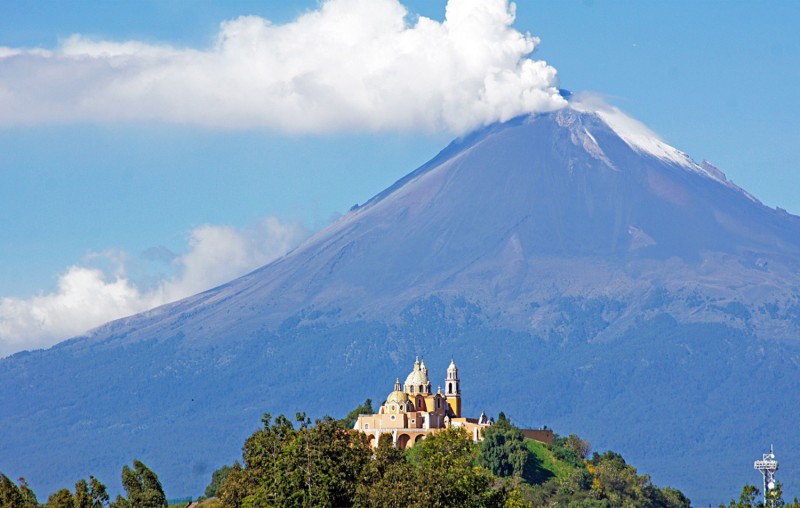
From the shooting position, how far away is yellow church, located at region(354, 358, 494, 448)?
128 metres

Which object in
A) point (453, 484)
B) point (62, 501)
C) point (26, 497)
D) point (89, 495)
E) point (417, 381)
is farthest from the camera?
point (417, 381)

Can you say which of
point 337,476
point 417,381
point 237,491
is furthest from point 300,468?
point 417,381

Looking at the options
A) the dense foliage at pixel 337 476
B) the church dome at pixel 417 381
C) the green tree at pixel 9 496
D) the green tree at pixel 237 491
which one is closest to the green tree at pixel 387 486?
the dense foliage at pixel 337 476

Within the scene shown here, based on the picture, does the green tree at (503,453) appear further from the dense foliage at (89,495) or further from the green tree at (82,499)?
the green tree at (82,499)

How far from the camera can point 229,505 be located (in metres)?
80.7

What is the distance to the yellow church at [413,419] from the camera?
128000mm

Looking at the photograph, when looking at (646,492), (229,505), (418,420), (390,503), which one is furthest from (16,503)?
(646,492)

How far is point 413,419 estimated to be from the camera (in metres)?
129

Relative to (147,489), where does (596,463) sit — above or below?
above

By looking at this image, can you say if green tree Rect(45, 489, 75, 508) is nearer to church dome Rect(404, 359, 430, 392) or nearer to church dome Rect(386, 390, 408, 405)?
church dome Rect(386, 390, 408, 405)

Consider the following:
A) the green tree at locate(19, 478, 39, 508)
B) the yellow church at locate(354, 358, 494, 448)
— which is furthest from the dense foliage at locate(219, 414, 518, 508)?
the yellow church at locate(354, 358, 494, 448)

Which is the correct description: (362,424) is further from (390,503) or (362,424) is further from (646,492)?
(390,503)

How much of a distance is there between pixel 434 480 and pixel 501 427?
2234 inches

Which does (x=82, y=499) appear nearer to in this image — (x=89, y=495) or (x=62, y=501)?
(x=62, y=501)
